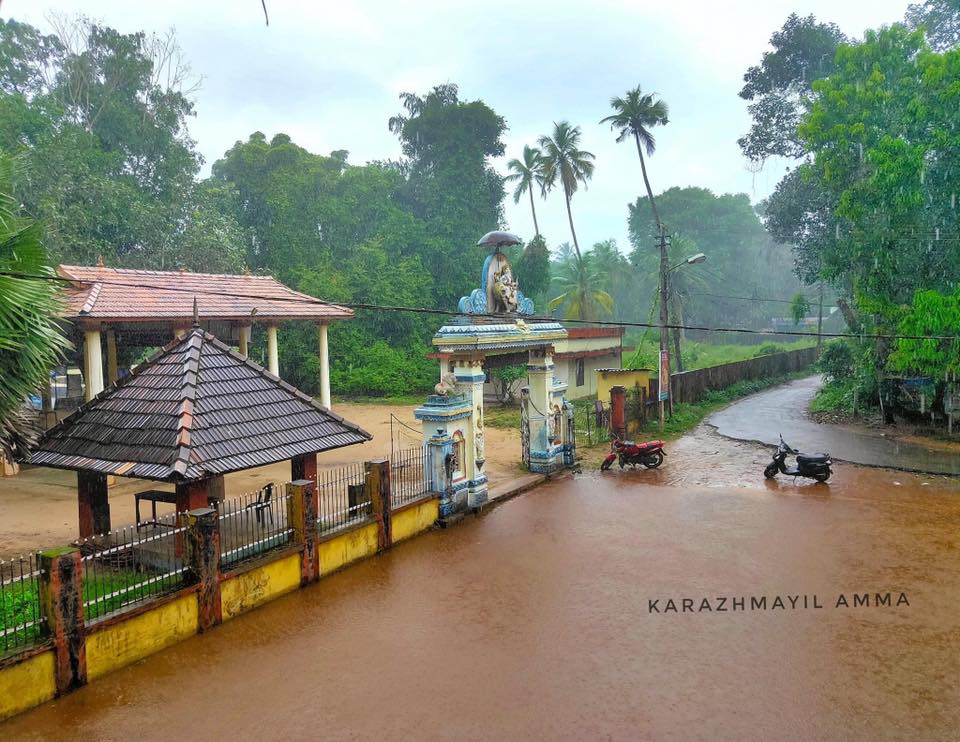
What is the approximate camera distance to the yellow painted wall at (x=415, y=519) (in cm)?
1141

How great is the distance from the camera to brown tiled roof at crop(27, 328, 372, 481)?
832cm

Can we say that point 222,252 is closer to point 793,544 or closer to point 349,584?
point 349,584

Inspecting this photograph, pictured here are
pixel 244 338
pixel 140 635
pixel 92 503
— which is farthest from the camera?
pixel 244 338

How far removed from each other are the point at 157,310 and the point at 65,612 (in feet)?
35.9

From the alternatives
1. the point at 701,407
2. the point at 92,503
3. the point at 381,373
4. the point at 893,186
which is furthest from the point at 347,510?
the point at 381,373

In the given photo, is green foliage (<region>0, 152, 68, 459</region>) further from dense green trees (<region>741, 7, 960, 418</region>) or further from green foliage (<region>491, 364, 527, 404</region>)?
green foliage (<region>491, 364, 527, 404</region>)

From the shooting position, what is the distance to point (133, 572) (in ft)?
27.3

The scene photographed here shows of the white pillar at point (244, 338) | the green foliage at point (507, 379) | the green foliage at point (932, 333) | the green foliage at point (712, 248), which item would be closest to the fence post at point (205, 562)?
the white pillar at point (244, 338)

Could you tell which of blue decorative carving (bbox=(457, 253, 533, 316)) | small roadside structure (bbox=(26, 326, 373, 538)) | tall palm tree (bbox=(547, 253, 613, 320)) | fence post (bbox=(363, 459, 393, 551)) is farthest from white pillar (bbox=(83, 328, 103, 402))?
tall palm tree (bbox=(547, 253, 613, 320))

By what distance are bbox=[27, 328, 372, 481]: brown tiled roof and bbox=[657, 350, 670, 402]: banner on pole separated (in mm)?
13324

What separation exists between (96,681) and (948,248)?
883 inches

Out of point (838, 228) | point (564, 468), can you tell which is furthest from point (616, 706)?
point (838, 228)

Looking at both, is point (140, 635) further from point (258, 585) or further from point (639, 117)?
point (639, 117)

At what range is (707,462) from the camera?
57.5 ft
